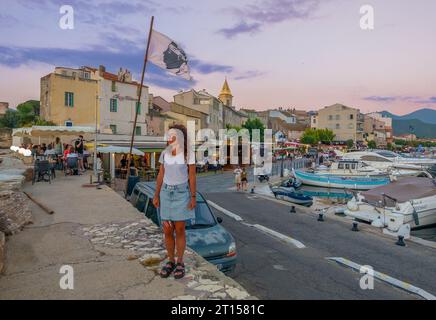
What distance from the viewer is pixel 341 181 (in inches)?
1045

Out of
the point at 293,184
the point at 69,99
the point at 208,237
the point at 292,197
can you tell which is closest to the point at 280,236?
the point at 208,237

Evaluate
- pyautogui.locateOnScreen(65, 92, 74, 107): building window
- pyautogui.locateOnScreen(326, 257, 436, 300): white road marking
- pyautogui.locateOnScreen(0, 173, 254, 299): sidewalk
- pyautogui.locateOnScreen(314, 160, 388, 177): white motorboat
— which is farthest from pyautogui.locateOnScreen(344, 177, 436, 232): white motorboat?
pyautogui.locateOnScreen(65, 92, 74, 107): building window

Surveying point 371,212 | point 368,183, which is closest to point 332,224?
point 371,212

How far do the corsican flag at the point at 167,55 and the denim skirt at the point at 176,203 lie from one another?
586 centimetres

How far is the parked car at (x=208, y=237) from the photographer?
6359mm

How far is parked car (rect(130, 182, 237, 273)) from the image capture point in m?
6.36

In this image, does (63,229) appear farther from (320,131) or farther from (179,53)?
(320,131)

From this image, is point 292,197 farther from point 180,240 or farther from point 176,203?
point 176,203

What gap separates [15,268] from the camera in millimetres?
4562

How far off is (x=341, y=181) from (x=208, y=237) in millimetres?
22345

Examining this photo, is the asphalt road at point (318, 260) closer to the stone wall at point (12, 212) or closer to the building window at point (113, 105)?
the stone wall at point (12, 212)

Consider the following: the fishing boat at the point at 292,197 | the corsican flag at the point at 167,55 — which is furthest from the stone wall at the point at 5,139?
the corsican flag at the point at 167,55
